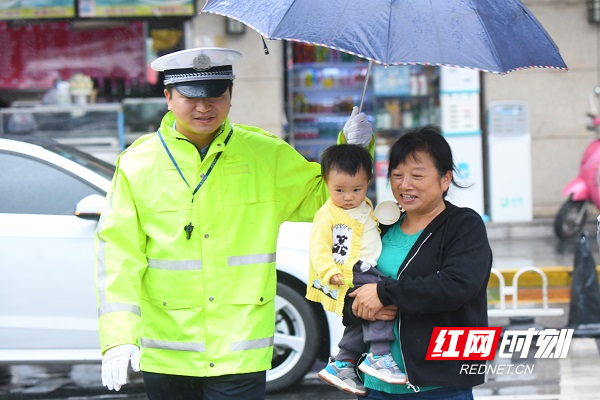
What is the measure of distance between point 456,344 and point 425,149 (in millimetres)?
686

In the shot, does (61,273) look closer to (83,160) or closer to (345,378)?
(83,160)

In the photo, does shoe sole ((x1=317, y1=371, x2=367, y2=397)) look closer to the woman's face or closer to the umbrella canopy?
the woman's face

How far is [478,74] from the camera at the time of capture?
1312cm

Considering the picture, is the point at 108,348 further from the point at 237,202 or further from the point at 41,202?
the point at 41,202

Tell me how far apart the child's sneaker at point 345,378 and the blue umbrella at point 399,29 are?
1106 millimetres

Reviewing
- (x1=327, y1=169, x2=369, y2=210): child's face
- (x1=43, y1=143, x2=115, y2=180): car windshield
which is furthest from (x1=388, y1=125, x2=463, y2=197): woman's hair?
(x1=43, y1=143, x2=115, y2=180): car windshield

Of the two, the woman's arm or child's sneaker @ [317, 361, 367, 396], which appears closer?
the woman's arm

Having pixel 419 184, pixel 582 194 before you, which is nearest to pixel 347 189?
pixel 419 184

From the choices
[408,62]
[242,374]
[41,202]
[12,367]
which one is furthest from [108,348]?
[12,367]

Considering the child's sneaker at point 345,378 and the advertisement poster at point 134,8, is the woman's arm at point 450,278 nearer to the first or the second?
the child's sneaker at point 345,378

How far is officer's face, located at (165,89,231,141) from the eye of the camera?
147 inches

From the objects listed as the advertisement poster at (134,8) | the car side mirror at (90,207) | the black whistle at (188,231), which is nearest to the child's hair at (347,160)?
the black whistle at (188,231)

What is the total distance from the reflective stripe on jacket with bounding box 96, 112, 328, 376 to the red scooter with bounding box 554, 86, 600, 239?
28.4 ft

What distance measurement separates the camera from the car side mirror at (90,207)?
643 cm
